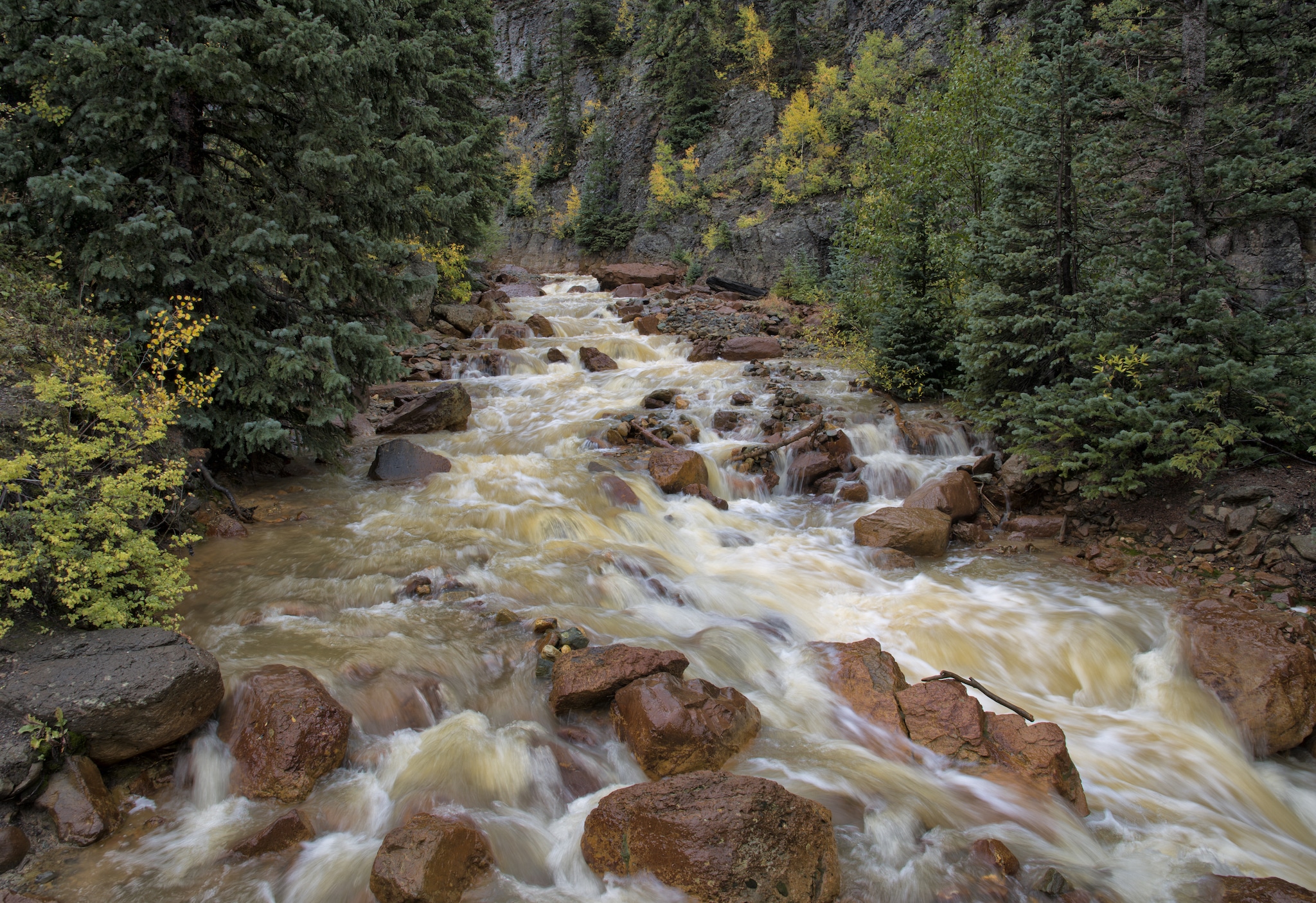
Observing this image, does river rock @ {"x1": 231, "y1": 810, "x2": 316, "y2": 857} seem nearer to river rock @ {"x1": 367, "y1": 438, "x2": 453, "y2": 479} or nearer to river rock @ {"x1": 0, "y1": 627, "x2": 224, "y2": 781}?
river rock @ {"x1": 0, "y1": 627, "x2": 224, "y2": 781}

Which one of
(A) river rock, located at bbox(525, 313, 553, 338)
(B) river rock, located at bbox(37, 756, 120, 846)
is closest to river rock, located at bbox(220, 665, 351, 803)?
(B) river rock, located at bbox(37, 756, 120, 846)

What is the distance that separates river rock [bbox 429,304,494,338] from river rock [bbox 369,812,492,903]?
→ 1802 cm

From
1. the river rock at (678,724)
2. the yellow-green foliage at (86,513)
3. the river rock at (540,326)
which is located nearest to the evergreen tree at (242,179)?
the yellow-green foliage at (86,513)

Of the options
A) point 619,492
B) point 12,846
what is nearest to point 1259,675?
point 619,492

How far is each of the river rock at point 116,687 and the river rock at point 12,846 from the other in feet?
1.78

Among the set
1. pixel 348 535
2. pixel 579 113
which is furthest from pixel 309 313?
pixel 579 113

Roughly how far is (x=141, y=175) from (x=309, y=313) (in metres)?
2.28

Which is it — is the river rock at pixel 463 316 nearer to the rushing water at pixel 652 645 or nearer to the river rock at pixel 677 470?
the rushing water at pixel 652 645

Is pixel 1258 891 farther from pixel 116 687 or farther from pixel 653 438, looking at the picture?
pixel 653 438

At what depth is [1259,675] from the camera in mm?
5324

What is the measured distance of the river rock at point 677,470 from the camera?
33.1 feet

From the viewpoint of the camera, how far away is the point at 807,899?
11.0 ft

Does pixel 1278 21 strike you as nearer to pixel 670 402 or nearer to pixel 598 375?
pixel 670 402

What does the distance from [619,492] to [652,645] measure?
3757mm
